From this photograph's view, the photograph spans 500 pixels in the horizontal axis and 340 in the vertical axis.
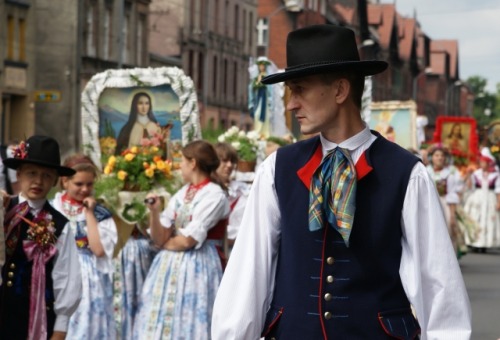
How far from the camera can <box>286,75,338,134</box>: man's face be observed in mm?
4637

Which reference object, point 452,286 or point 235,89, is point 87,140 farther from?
point 235,89

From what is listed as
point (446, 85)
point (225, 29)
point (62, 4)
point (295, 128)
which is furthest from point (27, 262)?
point (446, 85)

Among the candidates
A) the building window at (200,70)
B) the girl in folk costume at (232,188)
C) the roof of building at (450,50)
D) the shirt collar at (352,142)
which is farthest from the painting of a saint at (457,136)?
the roof of building at (450,50)

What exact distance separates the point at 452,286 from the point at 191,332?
5.87 m

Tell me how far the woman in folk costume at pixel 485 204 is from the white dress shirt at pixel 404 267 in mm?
20762

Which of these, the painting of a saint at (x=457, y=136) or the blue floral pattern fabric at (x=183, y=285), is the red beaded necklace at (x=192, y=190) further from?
the painting of a saint at (x=457, y=136)

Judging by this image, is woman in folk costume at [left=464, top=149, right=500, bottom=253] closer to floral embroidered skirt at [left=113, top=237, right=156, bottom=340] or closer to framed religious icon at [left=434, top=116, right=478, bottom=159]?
framed religious icon at [left=434, top=116, right=478, bottom=159]

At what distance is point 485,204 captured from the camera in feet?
85.4

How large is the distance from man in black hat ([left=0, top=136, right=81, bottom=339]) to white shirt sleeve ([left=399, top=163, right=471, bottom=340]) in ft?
9.68

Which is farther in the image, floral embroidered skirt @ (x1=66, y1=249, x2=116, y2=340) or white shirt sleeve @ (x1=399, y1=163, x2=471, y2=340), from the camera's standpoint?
floral embroidered skirt @ (x1=66, y1=249, x2=116, y2=340)

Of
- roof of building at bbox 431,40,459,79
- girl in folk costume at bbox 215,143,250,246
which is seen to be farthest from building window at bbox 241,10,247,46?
roof of building at bbox 431,40,459,79

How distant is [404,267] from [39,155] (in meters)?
3.29

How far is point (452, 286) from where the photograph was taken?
14.7 ft

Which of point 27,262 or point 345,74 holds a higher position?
point 345,74
